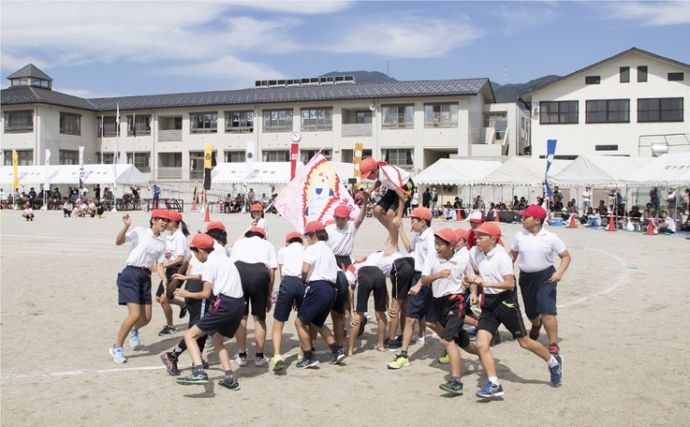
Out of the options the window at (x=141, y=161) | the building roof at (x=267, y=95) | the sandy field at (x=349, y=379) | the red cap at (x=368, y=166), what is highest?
the building roof at (x=267, y=95)

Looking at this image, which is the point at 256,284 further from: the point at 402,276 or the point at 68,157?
the point at 68,157

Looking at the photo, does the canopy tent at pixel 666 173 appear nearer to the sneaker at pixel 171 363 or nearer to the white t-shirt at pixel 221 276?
the white t-shirt at pixel 221 276

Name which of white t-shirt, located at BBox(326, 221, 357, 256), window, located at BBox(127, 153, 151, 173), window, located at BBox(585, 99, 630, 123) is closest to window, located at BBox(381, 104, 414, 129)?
window, located at BBox(585, 99, 630, 123)

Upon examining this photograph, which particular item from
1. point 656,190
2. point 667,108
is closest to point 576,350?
point 656,190

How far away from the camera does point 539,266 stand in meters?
7.38

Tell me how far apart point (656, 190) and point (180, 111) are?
4037 cm

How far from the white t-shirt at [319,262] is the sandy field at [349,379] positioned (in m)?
1.05

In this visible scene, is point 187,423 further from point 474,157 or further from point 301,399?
point 474,157

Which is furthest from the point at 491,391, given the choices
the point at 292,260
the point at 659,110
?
the point at 659,110

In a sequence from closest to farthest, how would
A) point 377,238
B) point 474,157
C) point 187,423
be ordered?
1. point 187,423
2. point 377,238
3. point 474,157

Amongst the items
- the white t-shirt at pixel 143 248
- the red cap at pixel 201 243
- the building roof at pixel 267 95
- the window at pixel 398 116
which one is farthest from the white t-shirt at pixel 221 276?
the window at pixel 398 116

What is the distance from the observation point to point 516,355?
25.5 ft

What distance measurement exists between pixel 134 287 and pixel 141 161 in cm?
5422

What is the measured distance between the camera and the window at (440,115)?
48162mm
